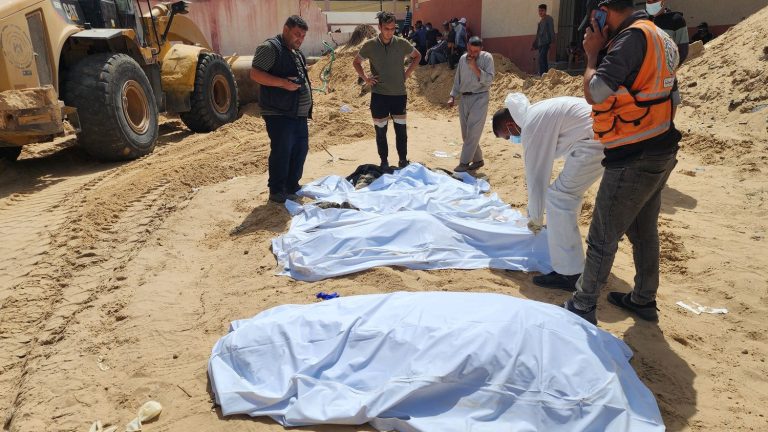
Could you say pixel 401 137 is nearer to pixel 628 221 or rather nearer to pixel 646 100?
pixel 628 221

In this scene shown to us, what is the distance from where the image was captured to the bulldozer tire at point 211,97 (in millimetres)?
9336

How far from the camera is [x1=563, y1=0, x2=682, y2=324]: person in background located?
262 cm

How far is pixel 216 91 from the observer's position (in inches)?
406

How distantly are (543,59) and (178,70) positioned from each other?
761 cm

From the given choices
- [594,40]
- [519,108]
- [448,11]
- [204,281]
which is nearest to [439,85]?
[448,11]

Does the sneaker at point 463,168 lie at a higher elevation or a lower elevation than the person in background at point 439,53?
lower

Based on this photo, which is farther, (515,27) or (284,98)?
(515,27)

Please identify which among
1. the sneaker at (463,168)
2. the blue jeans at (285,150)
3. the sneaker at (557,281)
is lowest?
the sneaker at (463,168)

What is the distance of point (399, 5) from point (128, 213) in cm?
2531

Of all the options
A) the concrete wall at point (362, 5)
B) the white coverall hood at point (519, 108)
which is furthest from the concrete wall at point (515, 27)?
the concrete wall at point (362, 5)

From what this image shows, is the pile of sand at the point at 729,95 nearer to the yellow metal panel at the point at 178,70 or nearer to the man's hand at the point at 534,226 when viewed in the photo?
the man's hand at the point at 534,226

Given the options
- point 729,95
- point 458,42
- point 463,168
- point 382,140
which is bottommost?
point 463,168

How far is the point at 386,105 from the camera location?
641cm

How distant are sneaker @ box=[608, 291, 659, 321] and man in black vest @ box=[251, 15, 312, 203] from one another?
3204 millimetres
